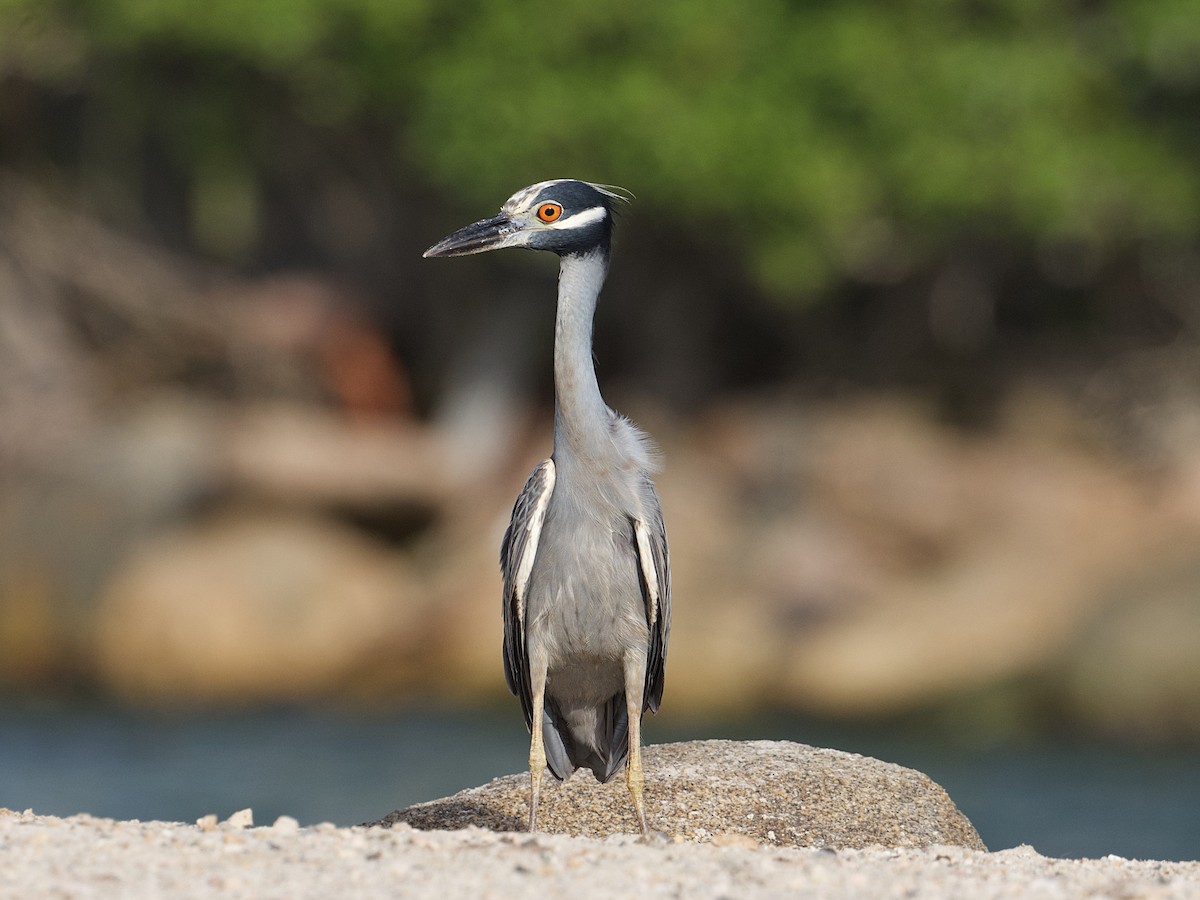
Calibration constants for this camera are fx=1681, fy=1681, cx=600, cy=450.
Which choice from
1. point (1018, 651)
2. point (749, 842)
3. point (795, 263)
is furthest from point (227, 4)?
point (749, 842)

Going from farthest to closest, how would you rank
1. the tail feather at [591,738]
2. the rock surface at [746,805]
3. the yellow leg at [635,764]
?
the tail feather at [591,738] → the rock surface at [746,805] → the yellow leg at [635,764]

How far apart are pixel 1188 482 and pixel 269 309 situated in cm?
1277

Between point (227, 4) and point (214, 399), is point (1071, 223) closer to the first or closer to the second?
point (227, 4)

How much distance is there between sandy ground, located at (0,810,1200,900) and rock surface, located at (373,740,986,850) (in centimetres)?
146

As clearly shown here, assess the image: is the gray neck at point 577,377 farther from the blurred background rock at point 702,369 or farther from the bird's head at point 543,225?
the blurred background rock at point 702,369

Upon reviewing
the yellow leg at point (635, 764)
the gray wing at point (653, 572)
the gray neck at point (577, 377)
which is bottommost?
the yellow leg at point (635, 764)

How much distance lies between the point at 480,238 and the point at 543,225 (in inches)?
11.4

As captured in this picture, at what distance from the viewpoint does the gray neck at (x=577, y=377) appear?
24.0 feet

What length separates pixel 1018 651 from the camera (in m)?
17.3

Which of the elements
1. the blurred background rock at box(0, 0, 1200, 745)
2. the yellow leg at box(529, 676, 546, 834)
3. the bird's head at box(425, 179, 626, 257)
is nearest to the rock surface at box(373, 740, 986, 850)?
the yellow leg at box(529, 676, 546, 834)

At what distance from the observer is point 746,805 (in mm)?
7730

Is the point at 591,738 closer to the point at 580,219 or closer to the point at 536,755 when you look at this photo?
the point at 536,755

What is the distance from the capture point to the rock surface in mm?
7668

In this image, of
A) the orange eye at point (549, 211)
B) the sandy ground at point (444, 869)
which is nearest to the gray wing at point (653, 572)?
the orange eye at point (549, 211)
